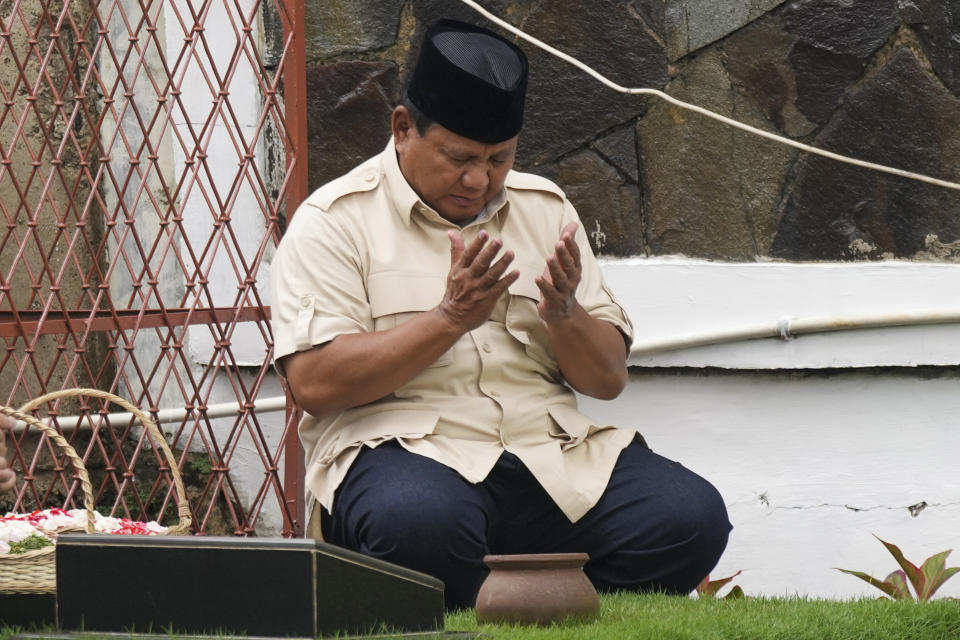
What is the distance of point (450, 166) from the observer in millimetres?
3586

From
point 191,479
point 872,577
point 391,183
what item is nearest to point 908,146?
point 872,577

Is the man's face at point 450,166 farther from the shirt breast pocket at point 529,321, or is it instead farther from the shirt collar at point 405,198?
the shirt breast pocket at point 529,321

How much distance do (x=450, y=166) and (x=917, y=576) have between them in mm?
1798

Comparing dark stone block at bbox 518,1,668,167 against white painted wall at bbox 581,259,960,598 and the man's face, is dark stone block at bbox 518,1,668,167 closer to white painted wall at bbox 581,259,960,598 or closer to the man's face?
white painted wall at bbox 581,259,960,598

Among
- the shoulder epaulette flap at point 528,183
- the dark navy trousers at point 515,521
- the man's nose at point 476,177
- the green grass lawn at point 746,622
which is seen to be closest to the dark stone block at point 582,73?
the shoulder epaulette flap at point 528,183

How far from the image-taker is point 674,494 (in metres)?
3.62

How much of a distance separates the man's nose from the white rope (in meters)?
0.93

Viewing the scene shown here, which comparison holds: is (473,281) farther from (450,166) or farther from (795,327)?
(795,327)

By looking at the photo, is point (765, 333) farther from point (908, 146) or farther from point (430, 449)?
point (430, 449)

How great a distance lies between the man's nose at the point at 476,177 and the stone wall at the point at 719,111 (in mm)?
986

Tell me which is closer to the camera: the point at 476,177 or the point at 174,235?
the point at 476,177

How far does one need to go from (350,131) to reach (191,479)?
1.37 m

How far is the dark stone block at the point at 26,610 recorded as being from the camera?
118 inches

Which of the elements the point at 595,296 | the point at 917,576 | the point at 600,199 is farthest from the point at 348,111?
the point at 917,576
